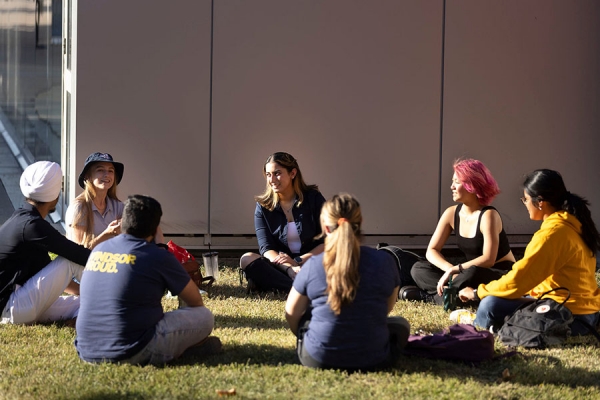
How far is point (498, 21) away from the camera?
9.34 metres

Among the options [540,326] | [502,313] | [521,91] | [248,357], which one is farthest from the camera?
[521,91]

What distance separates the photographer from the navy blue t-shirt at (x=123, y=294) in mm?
4539

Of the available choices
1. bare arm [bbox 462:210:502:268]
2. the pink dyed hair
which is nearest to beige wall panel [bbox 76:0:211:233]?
the pink dyed hair

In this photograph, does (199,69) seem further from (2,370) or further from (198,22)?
(2,370)

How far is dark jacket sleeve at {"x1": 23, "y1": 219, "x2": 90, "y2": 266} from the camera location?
564 cm

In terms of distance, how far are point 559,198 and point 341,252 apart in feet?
6.38

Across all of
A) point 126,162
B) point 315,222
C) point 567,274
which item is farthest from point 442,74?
point 567,274

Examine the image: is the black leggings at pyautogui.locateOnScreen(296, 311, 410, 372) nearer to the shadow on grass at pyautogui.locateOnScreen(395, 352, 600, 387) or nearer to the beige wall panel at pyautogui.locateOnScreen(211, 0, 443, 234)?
the shadow on grass at pyautogui.locateOnScreen(395, 352, 600, 387)

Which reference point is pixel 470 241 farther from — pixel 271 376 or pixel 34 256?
pixel 34 256

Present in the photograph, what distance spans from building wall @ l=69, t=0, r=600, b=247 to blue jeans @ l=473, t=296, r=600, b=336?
3.63m

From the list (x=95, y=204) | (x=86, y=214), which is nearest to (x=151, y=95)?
(x=95, y=204)

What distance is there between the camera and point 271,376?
452 cm

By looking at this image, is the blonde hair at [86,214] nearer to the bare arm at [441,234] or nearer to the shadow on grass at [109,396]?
the shadow on grass at [109,396]

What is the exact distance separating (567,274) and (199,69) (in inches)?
184
